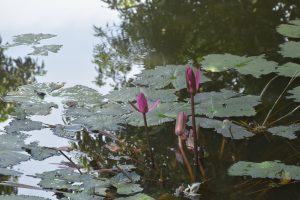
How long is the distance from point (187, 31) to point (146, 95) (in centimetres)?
112

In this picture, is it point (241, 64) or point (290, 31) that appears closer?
point (241, 64)

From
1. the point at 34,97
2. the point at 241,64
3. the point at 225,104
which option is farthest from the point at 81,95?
the point at 241,64

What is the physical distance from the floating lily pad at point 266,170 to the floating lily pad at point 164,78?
68cm

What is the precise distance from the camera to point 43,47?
8.73 ft

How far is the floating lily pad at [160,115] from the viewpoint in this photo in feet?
5.17

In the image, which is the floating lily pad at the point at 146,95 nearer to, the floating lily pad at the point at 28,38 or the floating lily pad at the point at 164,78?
the floating lily pad at the point at 164,78

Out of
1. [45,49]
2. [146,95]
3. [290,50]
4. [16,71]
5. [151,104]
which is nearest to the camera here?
[151,104]

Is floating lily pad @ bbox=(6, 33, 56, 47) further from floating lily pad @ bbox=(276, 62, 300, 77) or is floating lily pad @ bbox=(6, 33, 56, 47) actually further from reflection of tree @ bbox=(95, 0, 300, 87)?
floating lily pad @ bbox=(276, 62, 300, 77)

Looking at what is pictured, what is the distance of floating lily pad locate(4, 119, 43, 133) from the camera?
5.34 ft

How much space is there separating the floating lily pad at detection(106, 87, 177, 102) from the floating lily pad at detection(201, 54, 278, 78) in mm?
344

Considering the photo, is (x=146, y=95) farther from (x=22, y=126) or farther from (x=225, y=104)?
(x=22, y=126)

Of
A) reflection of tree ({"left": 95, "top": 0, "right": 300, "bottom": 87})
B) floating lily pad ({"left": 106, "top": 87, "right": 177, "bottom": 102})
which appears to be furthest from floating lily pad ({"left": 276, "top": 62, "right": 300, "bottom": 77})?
floating lily pad ({"left": 106, "top": 87, "right": 177, "bottom": 102})

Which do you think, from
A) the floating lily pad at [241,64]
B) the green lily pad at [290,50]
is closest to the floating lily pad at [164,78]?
the floating lily pad at [241,64]

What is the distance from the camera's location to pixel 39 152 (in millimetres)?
1461
